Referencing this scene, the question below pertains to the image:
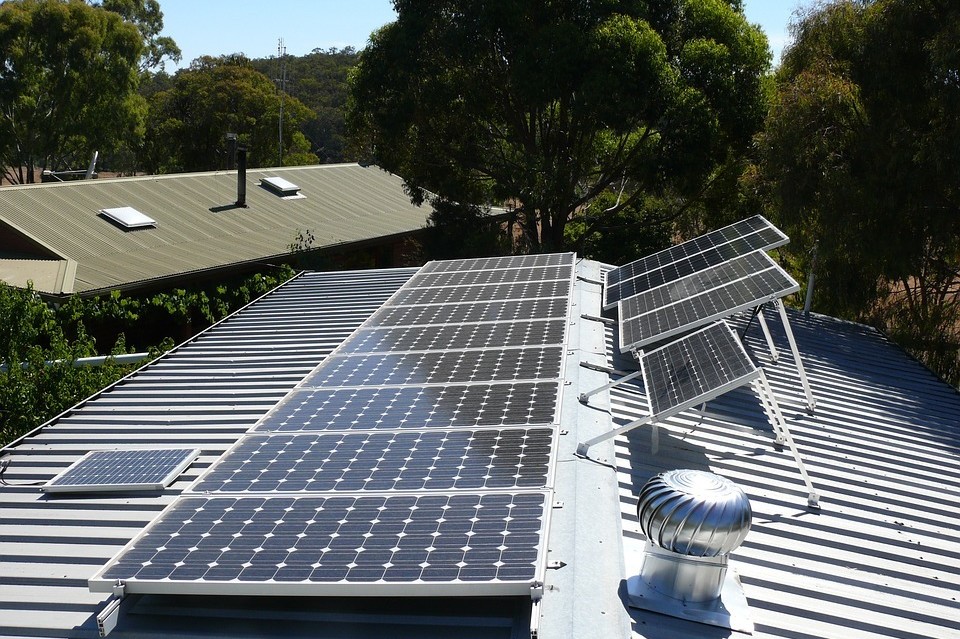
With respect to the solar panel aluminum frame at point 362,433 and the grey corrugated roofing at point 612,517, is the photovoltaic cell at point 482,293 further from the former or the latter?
the solar panel aluminum frame at point 362,433

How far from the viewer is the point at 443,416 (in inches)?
289

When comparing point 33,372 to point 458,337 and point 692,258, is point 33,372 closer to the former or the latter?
point 458,337

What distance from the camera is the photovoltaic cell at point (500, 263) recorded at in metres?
15.4

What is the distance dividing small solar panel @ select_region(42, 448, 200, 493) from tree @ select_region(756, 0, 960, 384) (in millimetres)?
17606

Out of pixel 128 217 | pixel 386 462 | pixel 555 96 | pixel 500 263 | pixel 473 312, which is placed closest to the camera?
pixel 386 462

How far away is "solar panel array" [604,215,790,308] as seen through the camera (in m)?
12.0

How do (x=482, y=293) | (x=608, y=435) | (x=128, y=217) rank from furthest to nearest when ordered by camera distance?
(x=128, y=217), (x=482, y=293), (x=608, y=435)

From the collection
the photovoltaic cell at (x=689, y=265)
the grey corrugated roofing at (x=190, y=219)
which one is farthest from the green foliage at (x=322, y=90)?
the photovoltaic cell at (x=689, y=265)

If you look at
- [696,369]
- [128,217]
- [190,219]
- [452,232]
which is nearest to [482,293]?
[696,369]

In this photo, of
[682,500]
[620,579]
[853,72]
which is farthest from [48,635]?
[853,72]

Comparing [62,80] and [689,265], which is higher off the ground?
[62,80]

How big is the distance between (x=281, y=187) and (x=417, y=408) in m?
30.4

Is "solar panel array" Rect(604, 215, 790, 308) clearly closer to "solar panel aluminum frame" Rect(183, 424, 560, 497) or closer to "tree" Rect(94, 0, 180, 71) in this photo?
"solar panel aluminum frame" Rect(183, 424, 560, 497)

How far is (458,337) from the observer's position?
33.3 feet
